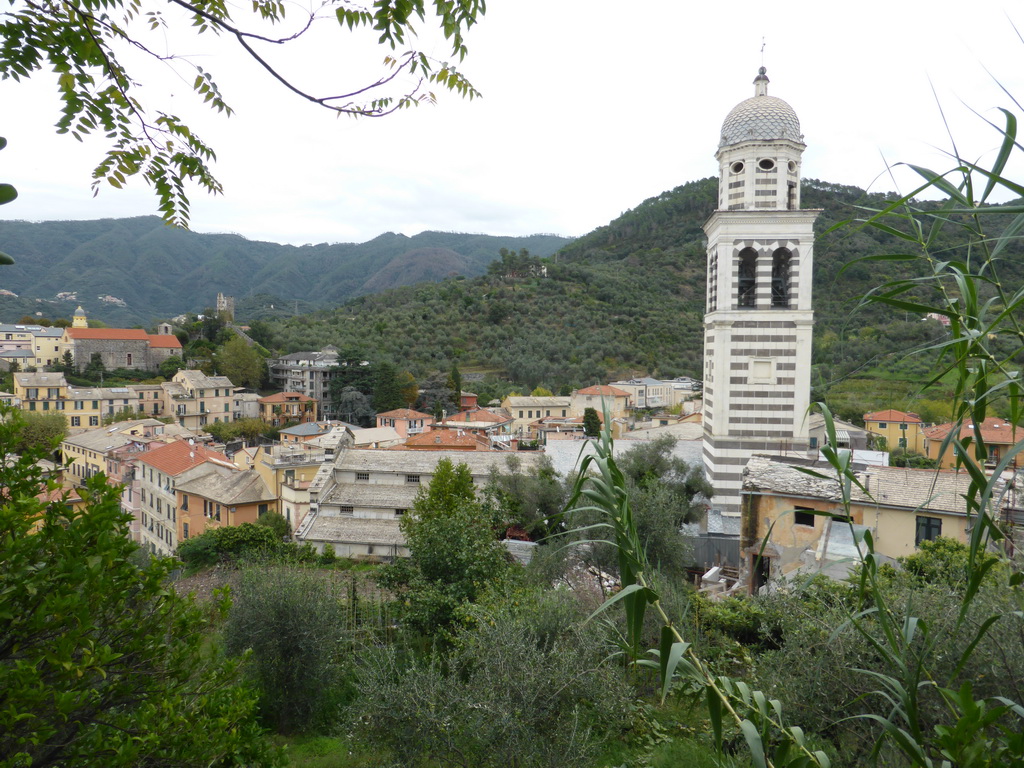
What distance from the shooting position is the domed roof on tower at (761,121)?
504 inches

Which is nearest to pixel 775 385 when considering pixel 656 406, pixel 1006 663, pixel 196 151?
pixel 1006 663

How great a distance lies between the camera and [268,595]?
27.3ft

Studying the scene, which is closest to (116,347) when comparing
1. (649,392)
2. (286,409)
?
(286,409)

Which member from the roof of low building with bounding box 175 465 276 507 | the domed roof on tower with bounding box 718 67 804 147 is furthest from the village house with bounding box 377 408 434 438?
the domed roof on tower with bounding box 718 67 804 147

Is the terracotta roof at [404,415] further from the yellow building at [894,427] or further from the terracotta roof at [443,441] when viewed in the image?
the yellow building at [894,427]

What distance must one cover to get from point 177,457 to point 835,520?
2044 centimetres

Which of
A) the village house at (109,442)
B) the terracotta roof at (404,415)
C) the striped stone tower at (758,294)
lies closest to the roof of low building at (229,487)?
the village house at (109,442)

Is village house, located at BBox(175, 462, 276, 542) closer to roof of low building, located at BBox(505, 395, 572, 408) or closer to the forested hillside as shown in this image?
roof of low building, located at BBox(505, 395, 572, 408)

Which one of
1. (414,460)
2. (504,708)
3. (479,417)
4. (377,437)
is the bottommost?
(377,437)

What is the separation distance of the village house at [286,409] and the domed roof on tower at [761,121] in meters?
35.8

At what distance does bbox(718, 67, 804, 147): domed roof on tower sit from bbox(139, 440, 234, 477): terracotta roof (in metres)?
17.9

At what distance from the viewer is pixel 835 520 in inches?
360

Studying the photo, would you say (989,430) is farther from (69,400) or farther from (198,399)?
(69,400)

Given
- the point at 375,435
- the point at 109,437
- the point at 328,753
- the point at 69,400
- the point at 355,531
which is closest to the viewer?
the point at 328,753
